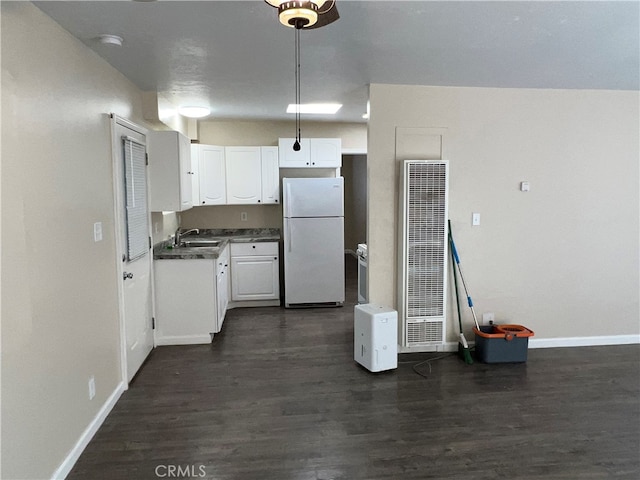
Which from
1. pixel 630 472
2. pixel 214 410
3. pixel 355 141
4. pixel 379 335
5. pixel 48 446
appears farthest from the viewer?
pixel 355 141

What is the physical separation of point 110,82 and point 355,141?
3.71 meters

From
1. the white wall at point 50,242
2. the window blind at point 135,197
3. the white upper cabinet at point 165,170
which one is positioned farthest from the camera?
the white upper cabinet at point 165,170

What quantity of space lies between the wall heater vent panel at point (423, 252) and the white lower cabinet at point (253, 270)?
7.02ft

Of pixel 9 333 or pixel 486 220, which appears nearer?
pixel 9 333

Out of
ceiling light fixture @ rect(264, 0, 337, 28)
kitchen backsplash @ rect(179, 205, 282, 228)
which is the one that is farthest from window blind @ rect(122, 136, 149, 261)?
ceiling light fixture @ rect(264, 0, 337, 28)

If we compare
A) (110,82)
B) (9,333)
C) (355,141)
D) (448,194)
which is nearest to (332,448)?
(9,333)

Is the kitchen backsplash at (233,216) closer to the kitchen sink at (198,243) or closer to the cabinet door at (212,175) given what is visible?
the cabinet door at (212,175)

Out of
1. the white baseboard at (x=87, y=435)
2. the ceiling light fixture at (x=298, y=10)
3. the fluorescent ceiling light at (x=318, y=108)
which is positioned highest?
the fluorescent ceiling light at (x=318, y=108)

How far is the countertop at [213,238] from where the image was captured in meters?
4.27

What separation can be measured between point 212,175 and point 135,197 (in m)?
2.15

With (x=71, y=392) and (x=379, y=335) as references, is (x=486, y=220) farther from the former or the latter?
(x=71, y=392)

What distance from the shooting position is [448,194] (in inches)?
158

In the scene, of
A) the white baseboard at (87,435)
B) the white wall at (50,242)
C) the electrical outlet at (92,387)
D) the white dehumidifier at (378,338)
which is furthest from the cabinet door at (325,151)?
the electrical outlet at (92,387)

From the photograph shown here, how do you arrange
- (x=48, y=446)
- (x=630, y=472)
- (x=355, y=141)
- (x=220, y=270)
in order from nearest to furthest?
(x=48, y=446) → (x=630, y=472) → (x=220, y=270) → (x=355, y=141)
